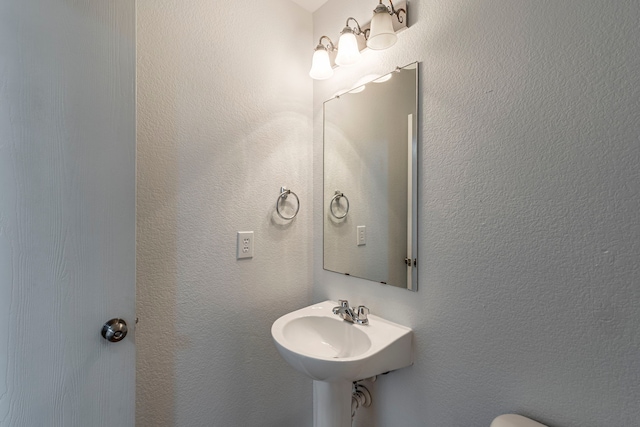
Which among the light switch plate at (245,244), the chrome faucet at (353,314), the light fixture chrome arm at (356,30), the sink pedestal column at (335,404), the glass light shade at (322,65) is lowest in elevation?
the sink pedestal column at (335,404)

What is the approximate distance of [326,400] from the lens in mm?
1130

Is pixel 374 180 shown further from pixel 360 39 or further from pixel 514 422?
pixel 514 422

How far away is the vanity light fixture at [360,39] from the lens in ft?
3.60

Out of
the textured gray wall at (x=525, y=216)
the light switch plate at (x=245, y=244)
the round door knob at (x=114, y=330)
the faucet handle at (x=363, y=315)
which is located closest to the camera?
the textured gray wall at (x=525, y=216)

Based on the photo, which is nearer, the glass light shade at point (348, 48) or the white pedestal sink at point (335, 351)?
the white pedestal sink at point (335, 351)

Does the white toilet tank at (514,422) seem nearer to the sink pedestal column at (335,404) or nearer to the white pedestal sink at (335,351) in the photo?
the white pedestal sink at (335,351)

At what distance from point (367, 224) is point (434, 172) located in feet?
1.28

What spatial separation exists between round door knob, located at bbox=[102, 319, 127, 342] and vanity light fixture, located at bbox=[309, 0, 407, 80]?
3.99ft

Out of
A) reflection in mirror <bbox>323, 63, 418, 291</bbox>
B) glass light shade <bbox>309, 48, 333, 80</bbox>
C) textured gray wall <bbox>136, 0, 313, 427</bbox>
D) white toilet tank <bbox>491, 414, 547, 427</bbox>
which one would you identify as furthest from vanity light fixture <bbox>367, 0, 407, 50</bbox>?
white toilet tank <bbox>491, 414, 547, 427</bbox>

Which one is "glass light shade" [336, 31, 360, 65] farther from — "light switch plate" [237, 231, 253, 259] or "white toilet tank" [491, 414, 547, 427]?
"white toilet tank" [491, 414, 547, 427]

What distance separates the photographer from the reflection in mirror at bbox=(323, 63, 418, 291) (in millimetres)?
1154

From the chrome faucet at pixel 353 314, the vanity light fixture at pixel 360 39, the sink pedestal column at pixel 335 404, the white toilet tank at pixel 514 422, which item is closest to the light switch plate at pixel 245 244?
the chrome faucet at pixel 353 314

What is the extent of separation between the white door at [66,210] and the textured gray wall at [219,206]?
0.20 meters

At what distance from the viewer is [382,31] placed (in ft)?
3.60
